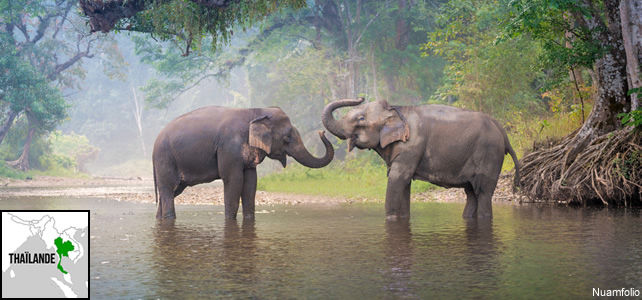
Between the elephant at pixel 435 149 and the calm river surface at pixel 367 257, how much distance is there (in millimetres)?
639

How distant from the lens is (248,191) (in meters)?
13.4

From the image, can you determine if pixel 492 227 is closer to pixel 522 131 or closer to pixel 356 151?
pixel 522 131

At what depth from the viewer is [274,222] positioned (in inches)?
496

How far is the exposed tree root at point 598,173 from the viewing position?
14.7 meters

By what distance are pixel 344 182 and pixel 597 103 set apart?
11.0 metres

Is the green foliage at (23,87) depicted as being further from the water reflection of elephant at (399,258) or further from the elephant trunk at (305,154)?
the water reflection of elephant at (399,258)

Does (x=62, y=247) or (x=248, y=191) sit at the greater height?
(x=248, y=191)

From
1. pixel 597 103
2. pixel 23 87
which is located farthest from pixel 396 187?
pixel 23 87

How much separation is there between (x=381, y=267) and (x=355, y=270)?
11.8 inches

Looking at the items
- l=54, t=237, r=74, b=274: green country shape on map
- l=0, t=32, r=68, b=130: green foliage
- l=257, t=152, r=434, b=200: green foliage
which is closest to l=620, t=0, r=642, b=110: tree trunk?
l=257, t=152, r=434, b=200: green foliage

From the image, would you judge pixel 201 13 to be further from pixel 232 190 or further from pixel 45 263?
pixel 45 263

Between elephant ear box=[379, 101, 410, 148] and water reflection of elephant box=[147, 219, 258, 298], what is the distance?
2780 mm

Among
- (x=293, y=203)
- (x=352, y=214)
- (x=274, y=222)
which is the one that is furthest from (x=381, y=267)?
(x=293, y=203)

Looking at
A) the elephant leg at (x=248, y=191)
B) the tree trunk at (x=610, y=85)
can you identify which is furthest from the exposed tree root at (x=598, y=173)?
the elephant leg at (x=248, y=191)
